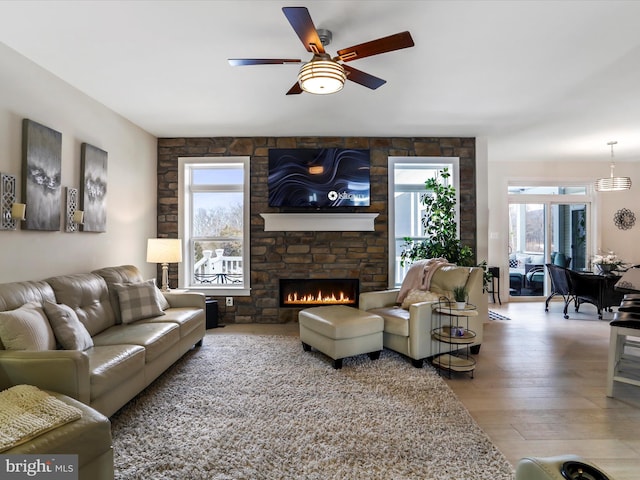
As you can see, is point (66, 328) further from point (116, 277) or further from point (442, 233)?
point (442, 233)

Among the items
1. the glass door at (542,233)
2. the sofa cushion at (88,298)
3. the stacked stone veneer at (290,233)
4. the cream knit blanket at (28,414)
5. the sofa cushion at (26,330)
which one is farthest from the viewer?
the glass door at (542,233)

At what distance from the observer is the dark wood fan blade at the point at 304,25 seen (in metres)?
1.77

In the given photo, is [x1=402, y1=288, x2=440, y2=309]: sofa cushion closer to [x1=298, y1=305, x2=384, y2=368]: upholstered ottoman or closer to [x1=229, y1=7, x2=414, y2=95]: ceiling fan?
[x1=298, y1=305, x2=384, y2=368]: upholstered ottoman

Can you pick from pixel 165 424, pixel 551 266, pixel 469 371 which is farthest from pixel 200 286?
pixel 551 266

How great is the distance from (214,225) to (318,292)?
1801mm

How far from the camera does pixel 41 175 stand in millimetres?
2820

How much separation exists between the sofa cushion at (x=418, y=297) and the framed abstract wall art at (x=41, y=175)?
338 cm

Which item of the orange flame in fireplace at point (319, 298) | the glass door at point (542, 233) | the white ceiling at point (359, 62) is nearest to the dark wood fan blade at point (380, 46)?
the white ceiling at point (359, 62)

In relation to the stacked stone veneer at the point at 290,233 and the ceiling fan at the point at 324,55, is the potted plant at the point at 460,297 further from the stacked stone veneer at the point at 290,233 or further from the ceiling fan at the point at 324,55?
the ceiling fan at the point at 324,55

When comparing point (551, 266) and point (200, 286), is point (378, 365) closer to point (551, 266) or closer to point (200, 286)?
point (200, 286)

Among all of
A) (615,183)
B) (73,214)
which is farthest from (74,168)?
(615,183)

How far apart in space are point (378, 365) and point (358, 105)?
269 cm

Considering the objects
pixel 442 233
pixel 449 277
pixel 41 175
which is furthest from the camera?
pixel 442 233

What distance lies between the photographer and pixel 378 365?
3.26 meters
